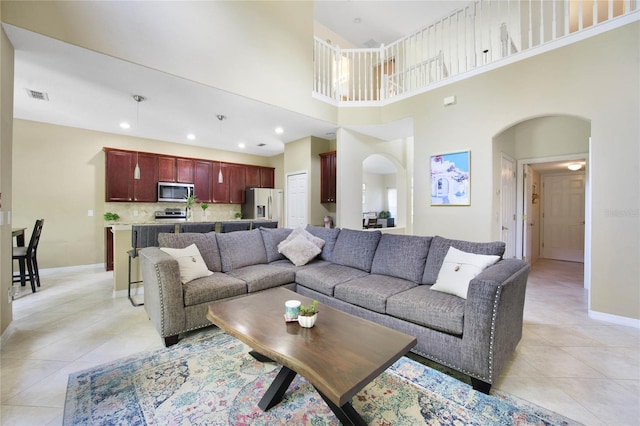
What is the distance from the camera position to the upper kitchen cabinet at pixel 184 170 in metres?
6.23

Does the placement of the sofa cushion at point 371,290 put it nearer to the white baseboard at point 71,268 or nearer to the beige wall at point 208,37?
the beige wall at point 208,37

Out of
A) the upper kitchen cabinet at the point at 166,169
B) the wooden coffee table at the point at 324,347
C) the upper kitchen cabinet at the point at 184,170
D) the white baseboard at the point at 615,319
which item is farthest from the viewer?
the upper kitchen cabinet at the point at 184,170

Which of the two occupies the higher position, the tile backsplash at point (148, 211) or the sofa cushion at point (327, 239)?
the tile backsplash at point (148, 211)

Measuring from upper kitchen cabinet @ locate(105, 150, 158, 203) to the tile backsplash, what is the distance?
0.81 ft

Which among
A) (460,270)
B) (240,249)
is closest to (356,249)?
(460,270)

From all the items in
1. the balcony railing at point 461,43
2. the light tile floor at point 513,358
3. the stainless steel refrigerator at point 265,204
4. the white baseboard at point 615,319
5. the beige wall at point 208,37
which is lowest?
the light tile floor at point 513,358

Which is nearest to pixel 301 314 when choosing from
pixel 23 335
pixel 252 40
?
pixel 23 335

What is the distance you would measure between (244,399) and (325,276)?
1.39 m

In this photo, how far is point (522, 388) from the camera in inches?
67.7

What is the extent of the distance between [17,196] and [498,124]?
7974mm

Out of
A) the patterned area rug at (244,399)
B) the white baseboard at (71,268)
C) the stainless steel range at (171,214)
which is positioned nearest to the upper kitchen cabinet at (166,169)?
the stainless steel range at (171,214)

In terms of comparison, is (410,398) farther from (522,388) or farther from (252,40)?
(252,40)

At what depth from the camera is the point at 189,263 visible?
102 inches

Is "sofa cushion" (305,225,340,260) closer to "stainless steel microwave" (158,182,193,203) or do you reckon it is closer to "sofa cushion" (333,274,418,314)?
"sofa cushion" (333,274,418,314)
